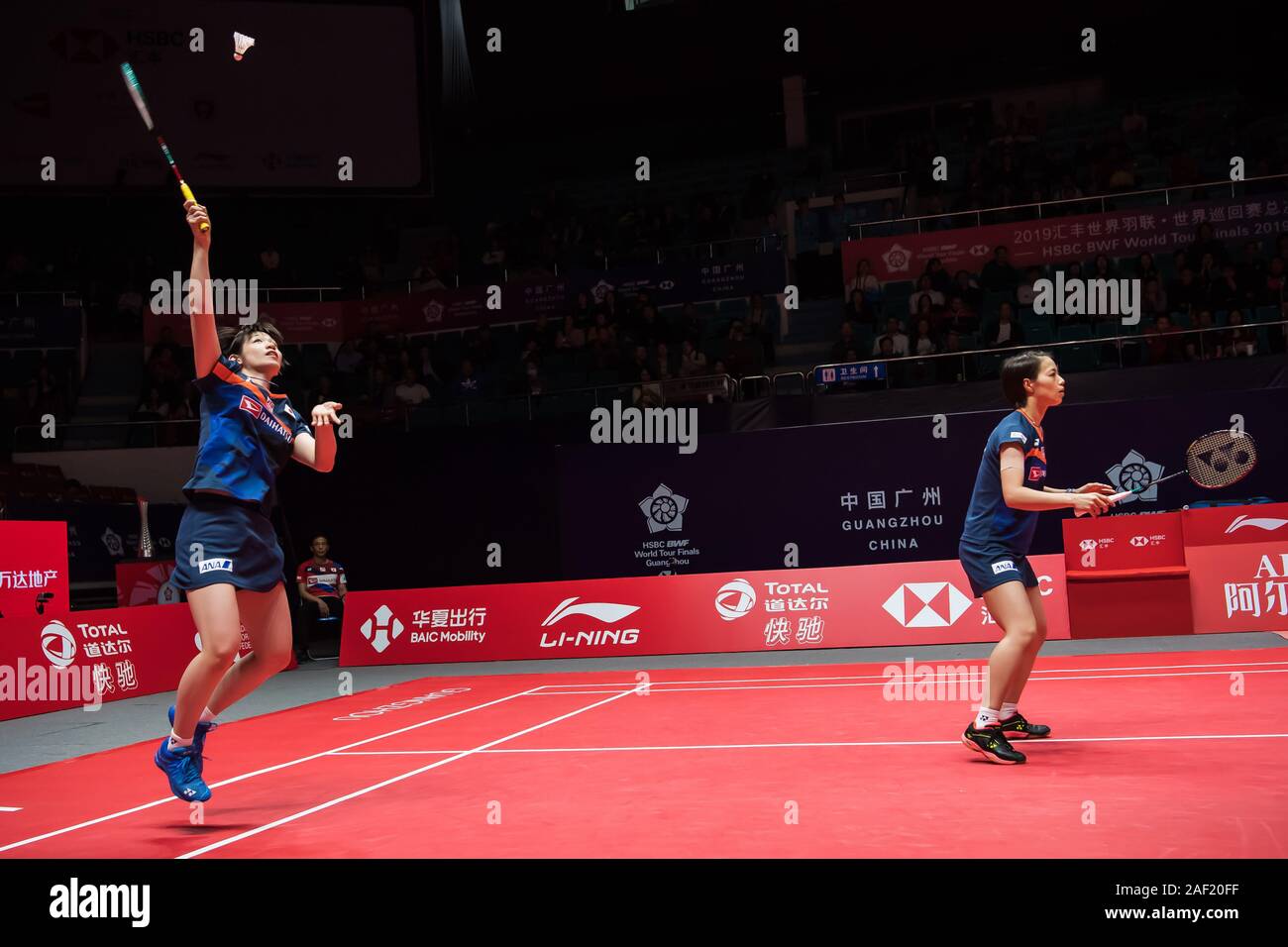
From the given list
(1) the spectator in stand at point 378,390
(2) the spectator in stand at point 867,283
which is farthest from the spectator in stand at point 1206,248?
(1) the spectator in stand at point 378,390

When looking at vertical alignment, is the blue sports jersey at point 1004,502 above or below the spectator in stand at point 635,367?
below

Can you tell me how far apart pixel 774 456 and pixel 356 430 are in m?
6.31

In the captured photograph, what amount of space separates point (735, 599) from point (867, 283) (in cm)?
667

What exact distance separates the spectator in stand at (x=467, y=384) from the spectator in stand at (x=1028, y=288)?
26.0ft

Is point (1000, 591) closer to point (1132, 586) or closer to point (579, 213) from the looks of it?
point (1132, 586)

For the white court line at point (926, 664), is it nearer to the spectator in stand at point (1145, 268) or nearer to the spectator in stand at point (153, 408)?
the spectator in stand at point (1145, 268)

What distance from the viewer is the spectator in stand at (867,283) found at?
16.9 meters

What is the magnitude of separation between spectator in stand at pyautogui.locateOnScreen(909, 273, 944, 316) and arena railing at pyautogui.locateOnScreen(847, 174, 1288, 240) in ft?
3.77

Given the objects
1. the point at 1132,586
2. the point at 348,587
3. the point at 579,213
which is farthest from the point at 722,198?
the point at 1132,586

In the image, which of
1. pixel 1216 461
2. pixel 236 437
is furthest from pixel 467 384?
pixel 236 437

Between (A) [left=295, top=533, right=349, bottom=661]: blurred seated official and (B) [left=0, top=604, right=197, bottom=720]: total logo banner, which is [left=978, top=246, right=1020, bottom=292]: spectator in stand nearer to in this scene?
(A) [left=295, top=533, right=349, bottom=661]: blurred seated official

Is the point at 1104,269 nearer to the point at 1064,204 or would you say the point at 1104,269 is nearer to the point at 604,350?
the point at 1064,204

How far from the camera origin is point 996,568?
5.41m

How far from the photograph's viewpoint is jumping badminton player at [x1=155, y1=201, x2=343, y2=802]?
4.55 m
